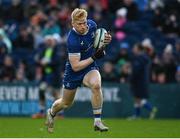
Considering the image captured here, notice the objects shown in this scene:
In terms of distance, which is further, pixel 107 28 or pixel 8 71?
pixel 107 28

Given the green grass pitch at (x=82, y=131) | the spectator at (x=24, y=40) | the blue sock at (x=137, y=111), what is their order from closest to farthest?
the green grass pitch at (x=82, y=131)
the blue sock at (x=137, y=111)
the spectator at (x=24, y=40)

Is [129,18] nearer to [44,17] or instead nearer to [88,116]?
[44,17]

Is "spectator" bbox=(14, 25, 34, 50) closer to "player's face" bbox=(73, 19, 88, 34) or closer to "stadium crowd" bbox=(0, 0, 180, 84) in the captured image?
"stadium crowd" bbox=(0, 0, 180, 84)

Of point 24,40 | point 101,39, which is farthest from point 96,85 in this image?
point 24,40

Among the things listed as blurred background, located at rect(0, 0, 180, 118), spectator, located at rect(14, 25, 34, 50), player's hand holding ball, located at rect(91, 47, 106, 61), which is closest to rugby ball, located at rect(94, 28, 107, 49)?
player's hand holding ball, located at rect(91, 47, 106, 61)

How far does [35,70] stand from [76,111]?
2.19 metres

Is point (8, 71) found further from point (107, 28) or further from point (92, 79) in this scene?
point (92, 79)

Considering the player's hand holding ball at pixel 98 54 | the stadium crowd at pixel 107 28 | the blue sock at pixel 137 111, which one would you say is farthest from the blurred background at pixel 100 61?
the player's hand holding ball at pixel 98 54

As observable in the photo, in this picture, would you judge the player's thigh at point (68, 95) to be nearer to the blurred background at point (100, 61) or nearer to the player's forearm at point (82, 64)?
the player's forearm at point (82, 64)

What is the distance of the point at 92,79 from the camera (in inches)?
559

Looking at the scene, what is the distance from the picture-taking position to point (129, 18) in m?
26.6

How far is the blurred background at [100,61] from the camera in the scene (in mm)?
23438

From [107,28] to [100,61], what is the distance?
56.3 inches

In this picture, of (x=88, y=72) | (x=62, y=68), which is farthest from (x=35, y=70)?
(x=88, y=72)
